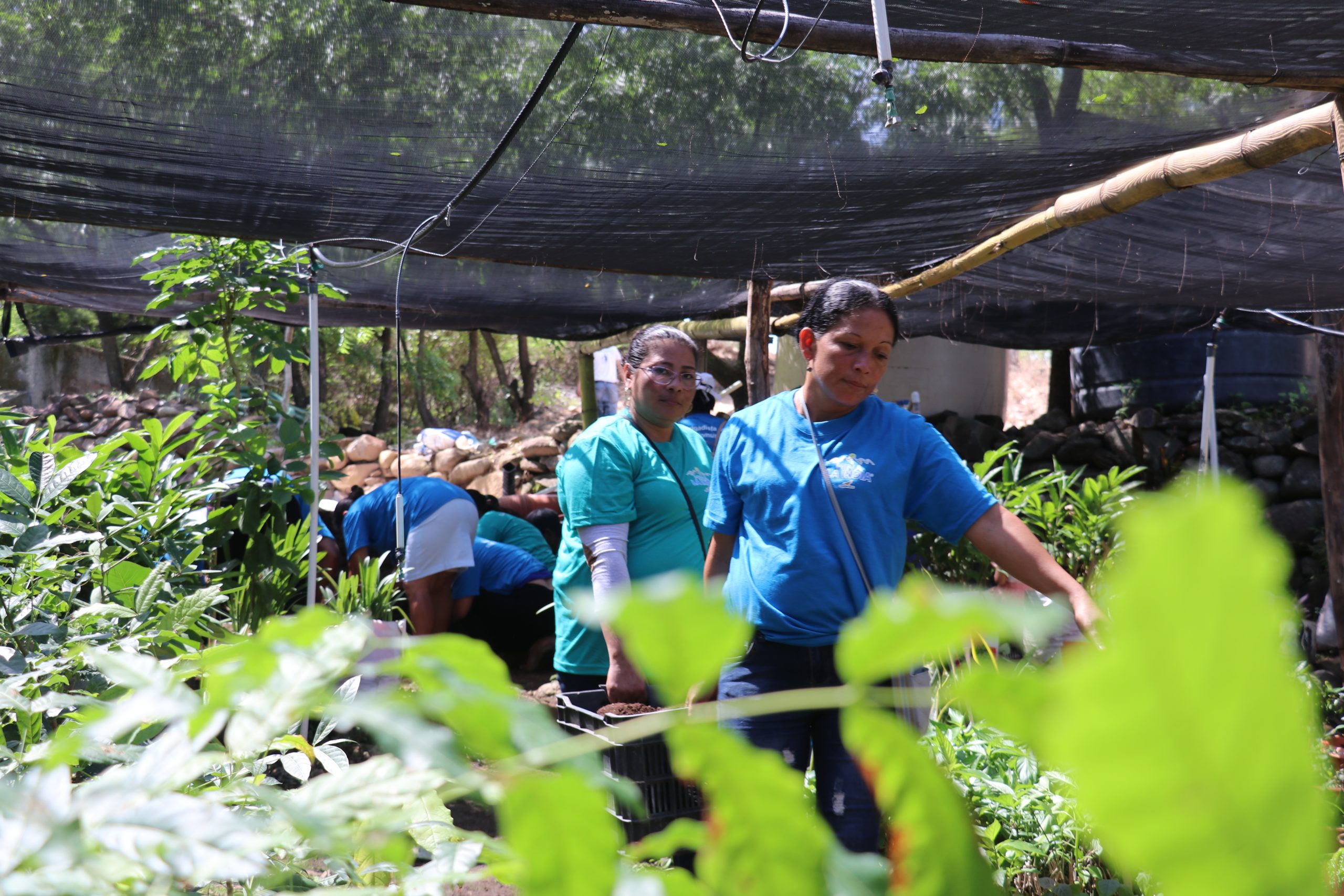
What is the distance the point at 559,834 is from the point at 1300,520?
868 cm

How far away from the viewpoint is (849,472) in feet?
6.60

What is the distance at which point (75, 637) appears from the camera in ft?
5.12

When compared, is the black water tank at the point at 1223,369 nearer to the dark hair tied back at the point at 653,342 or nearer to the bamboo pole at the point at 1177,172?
the bamboo pole at the point at 1177,172

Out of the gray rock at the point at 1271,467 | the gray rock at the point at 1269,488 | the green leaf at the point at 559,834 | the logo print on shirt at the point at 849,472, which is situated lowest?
the gray rock at the point at 1269,488

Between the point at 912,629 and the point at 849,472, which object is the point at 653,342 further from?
the point at 912,629

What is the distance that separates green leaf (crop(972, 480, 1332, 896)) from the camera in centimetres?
18

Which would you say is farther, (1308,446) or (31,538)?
(1308,446)

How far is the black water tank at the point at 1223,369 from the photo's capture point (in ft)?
27.9

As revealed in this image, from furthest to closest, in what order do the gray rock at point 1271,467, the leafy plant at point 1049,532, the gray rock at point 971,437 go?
the gray rock at point 971,437 → the gray rock at point 1271,467 → the leafy plant at point 1049,532

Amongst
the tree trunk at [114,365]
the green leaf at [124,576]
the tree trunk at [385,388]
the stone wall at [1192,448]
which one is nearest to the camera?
the green leaf at [124,576]

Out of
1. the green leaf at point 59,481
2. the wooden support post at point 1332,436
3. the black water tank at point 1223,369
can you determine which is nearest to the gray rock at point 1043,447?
the black water tank at point 1223,369

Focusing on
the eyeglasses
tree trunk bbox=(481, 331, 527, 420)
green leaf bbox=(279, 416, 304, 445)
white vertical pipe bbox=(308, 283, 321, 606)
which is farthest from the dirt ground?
the eyeglasses

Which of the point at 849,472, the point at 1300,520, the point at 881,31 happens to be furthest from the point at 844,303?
the point at 1300,520

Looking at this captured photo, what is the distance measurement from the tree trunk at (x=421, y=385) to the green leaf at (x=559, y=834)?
1497 centimetres
